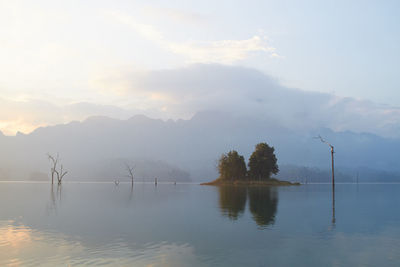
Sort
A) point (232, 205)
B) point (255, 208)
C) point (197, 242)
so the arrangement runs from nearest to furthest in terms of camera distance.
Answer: point (197, 242)
point (255, 208)
point (232, 205)

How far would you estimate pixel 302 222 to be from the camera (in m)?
38.5

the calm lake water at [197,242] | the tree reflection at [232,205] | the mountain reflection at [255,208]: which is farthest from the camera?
the tree reflection at [232,205]

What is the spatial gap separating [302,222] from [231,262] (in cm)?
2034

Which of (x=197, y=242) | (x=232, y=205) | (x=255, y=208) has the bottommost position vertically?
(x=232, y=205)

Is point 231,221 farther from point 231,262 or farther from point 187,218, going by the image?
point 231,262

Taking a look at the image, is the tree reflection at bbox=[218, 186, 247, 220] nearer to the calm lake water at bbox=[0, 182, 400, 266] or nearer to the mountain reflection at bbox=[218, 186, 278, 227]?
the mountain reflection at bbox=[218, 186, 278, 227]

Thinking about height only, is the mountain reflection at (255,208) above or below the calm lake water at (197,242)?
below

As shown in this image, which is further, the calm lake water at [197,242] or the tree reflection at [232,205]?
the tree reflection at [232,205]

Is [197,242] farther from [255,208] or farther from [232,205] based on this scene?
[232,205]

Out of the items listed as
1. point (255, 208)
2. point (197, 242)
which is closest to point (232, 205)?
point (255, 208)

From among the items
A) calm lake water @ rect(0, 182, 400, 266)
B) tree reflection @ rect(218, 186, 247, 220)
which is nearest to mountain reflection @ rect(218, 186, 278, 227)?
tree reflection @ rect(218, 186, 247, 220)

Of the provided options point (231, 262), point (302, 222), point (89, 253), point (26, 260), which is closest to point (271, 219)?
point (302, 222)

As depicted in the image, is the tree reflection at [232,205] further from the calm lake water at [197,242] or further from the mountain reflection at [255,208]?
the calm lake water at [197,242]

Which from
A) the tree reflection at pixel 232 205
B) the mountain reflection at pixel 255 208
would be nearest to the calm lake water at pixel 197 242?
the mountain reflection at pixel 255 208
